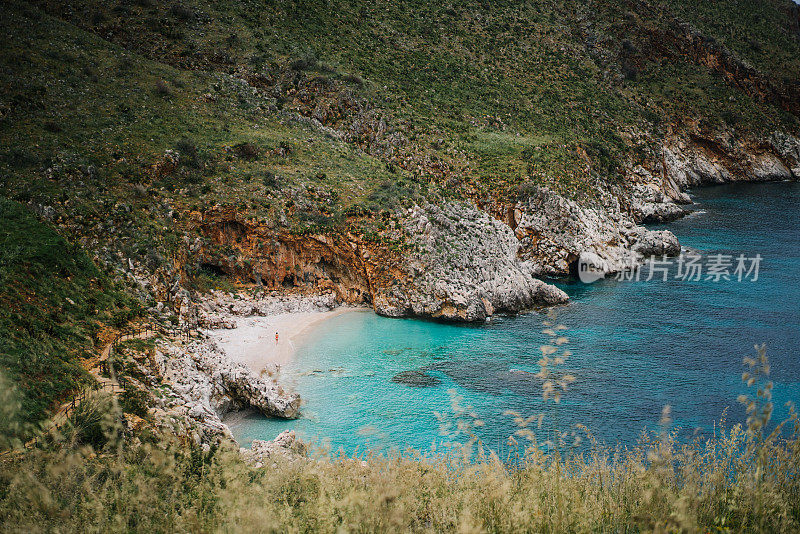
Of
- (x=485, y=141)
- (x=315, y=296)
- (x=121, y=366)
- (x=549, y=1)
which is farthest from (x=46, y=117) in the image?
(x=549, y=1)

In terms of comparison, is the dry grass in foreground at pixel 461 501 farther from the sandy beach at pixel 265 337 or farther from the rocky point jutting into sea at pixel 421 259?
the rocky point jutting into sea at pixel 421 259

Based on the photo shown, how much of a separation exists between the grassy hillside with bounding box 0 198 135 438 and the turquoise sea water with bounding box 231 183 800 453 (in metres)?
7.53

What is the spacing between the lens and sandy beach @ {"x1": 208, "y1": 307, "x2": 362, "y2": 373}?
29.0m

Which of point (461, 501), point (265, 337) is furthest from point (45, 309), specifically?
point (461, 501)

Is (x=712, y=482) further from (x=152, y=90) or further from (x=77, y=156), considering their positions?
(x=152, y=90)

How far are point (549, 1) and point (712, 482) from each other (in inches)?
3750

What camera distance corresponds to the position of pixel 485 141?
55656 mm

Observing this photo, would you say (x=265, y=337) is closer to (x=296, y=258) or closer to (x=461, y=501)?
(x=296, y=258)

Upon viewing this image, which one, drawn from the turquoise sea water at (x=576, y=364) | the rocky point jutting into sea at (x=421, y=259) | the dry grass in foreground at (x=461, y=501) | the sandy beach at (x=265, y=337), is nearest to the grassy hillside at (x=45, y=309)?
the rocky point jutting into sea at (x=421, y=259)

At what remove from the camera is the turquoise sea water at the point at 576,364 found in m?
23.4

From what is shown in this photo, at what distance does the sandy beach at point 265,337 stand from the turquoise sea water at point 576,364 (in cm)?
115

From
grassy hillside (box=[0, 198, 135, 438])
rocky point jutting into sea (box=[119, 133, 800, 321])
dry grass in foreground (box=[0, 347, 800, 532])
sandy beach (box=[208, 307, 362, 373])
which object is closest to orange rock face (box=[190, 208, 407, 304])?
rocky point jutting into sea (box=[119, 133, 800, 321])

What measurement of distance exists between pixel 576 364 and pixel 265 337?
19.2 metres

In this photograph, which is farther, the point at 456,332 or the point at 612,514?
the point at 456,332
